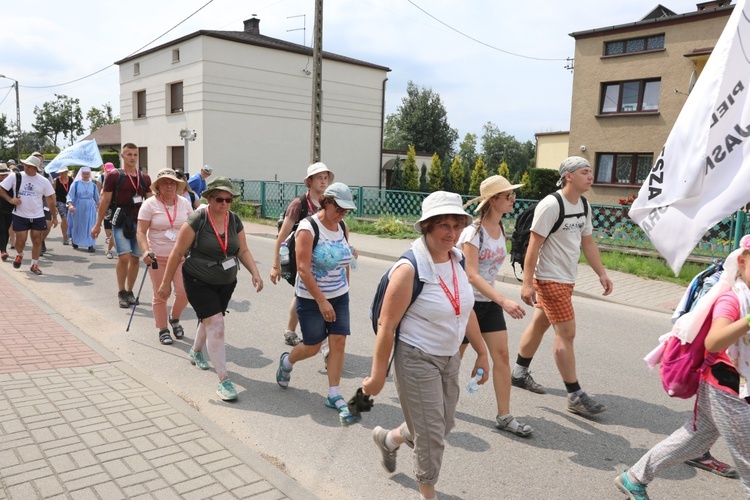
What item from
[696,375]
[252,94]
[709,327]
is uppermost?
[252,94]

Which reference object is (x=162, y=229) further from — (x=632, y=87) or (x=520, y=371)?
(x=632, y=87)

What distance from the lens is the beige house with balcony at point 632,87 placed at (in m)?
22.1

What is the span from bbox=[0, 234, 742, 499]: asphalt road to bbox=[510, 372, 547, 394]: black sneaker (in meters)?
0.10

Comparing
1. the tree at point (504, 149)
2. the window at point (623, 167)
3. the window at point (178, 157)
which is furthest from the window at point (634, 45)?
the tree at point (504, 149)

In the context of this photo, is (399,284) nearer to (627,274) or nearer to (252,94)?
(627,274)

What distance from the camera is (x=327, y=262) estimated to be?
447cm

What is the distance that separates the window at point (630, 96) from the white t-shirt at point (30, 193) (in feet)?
70.7

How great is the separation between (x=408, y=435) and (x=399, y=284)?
3.06 ft

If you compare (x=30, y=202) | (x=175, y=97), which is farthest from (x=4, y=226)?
(x=175, y=97)

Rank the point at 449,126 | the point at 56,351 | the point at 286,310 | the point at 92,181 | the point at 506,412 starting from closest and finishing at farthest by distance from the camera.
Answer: the point at 506,412 → the point at 56,351 → the point at 286,310 → the point at 92,181 → the point at 449,126

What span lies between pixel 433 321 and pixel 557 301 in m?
1.83

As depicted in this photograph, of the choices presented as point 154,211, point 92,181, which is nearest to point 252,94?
point 92,181

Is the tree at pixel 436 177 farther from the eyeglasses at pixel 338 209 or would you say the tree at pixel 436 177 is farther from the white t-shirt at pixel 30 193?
the eyeglasses at pixel 338 209

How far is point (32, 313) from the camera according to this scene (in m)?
7.03
